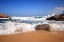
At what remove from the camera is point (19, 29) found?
8.97ft

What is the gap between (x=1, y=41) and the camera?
62.4 inches

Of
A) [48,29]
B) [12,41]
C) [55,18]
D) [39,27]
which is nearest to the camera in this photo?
[12,41]

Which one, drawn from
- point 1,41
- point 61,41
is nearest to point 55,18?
point 61,41

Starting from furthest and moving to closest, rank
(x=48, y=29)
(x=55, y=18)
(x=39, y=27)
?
(x=55, y=18) → (x=39, y=27) → (x=48, y=29)

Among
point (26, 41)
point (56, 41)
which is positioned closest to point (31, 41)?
point (26, 41)

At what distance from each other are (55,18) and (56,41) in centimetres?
547

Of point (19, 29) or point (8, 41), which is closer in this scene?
point (8, 41)

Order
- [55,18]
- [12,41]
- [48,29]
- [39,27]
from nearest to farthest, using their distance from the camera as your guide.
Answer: [12,41] < [48,29] < [39,27] < [55,18]

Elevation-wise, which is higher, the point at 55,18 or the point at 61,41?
the point at 55,18

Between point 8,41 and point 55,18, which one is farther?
point 55,18

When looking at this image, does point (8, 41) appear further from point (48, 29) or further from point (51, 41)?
point (48, 29)

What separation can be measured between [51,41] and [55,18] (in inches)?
216

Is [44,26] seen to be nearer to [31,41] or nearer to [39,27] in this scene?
[39,27]

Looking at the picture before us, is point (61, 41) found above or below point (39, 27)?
below
